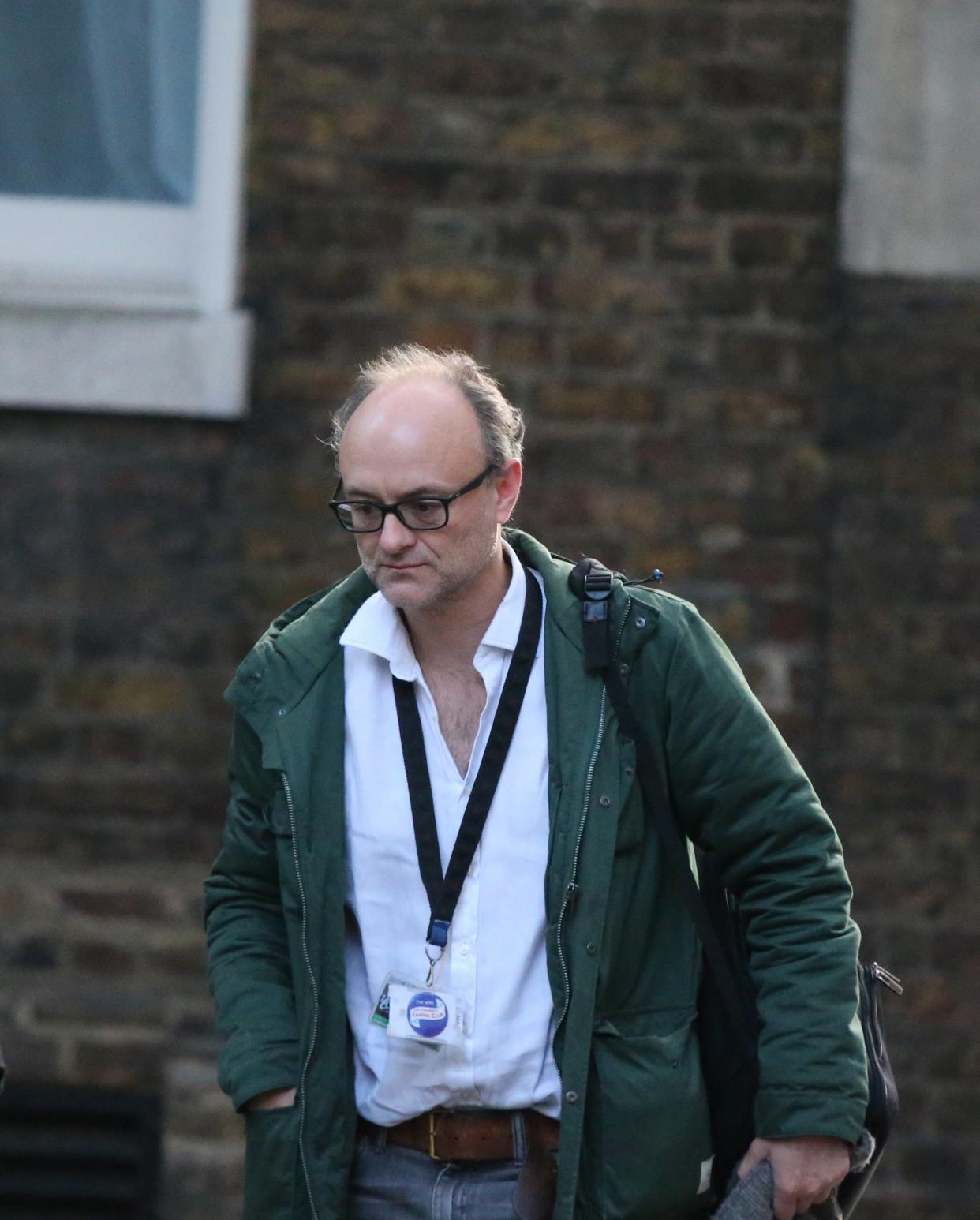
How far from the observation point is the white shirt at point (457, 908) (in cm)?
265

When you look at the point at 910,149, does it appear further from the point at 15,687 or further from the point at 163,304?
the point at 15,687

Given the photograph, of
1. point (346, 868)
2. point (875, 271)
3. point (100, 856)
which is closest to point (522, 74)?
point (875, 271)

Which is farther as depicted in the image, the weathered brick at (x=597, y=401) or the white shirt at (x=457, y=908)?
the weathered brick at (x=597, y=401)

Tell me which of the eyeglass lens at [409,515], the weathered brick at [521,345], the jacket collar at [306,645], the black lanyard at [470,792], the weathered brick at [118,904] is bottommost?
the weathered brick at [118,904]

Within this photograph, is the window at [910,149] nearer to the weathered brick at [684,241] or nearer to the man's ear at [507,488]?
the weathered brick at [684,241]

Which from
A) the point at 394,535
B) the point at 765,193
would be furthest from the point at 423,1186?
the point at 765,193

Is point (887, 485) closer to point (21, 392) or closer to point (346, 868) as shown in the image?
point (21, 392)

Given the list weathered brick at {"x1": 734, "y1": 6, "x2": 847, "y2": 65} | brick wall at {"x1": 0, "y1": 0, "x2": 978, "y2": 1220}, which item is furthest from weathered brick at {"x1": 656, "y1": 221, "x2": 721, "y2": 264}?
weathered brick at {"x1": 734, "y1": 6, "x2": 847, "y2": 65}

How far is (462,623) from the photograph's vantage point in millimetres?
2855

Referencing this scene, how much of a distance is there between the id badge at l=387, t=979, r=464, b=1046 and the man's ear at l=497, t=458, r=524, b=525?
757 millimetres

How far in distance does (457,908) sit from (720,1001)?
45 centimetres

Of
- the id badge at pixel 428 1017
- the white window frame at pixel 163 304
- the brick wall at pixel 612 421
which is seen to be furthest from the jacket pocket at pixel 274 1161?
the white window frame at pixel 163 304

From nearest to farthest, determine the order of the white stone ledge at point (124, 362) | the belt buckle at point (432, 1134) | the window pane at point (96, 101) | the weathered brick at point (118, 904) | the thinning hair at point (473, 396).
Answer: the belt buckle at point (432, 1134), the thinning hair at point (473, 396), the white stone ledge at point (124, 362), the weathered brick at point (118, 904), the window pane at point (96, 101)

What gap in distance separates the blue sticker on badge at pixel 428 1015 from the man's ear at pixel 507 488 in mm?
762
